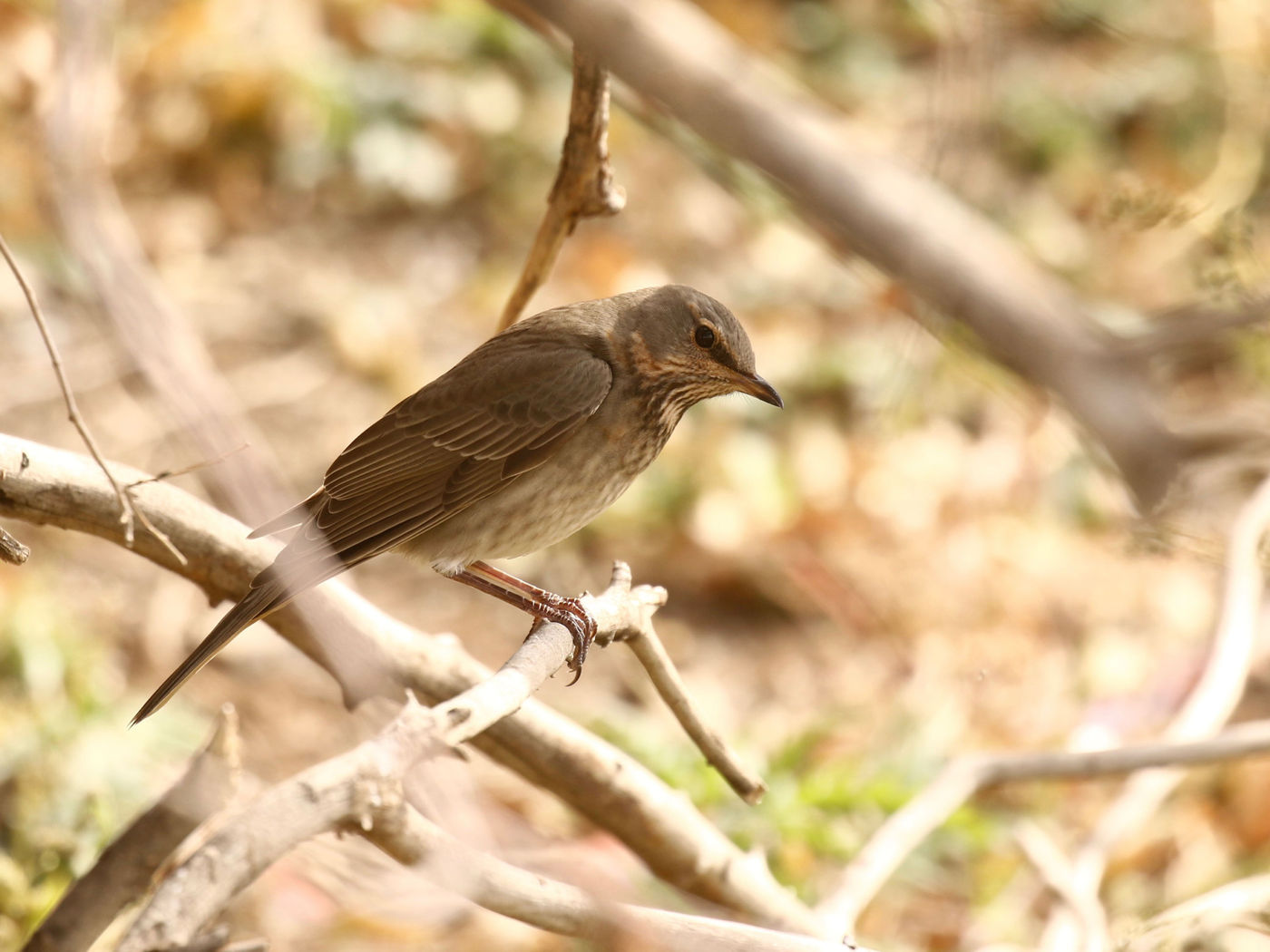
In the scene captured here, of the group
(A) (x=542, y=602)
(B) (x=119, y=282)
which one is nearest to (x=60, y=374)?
(B) (x=119, y=282)

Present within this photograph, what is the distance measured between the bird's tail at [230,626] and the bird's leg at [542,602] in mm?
694

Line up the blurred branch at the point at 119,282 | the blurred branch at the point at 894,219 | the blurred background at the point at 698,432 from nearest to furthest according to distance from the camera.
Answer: the blurred branch at the point at 894,219 → the blurred branch at the point at 119,282 → the blurred background at the point at 698,432

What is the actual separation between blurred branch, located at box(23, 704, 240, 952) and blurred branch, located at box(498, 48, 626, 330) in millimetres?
1486

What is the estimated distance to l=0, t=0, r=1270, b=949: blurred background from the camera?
5094 mm

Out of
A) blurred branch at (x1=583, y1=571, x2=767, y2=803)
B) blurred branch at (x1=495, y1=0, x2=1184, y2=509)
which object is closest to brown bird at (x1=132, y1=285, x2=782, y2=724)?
blurred branch at (x1=583, y1=571, x2=767, y2=803)

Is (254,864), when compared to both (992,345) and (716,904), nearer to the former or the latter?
(992,345)

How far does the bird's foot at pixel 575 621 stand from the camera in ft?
11.8

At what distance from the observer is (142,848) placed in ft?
11.5

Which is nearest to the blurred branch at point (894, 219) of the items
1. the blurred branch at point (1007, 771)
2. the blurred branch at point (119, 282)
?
the blurred branch at point (119, 282)

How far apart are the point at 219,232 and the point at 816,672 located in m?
4.10

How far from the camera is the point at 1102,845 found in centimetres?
500

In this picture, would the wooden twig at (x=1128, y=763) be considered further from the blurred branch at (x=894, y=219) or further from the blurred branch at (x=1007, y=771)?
the blurred branch at (x=894, y=219)

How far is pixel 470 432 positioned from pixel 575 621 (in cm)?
63

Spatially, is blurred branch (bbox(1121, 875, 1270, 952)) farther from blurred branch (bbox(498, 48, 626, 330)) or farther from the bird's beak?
blurred branch (bbox(498, 48, 626, 330))
